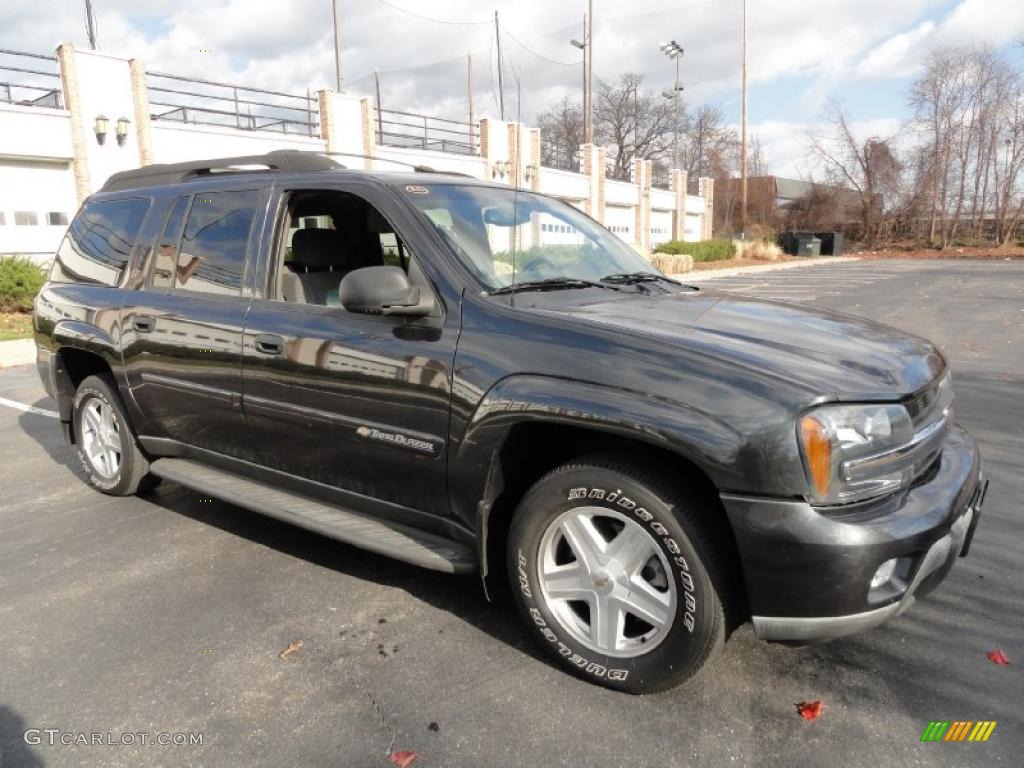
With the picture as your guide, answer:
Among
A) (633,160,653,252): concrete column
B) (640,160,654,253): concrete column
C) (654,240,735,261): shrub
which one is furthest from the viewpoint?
(640,160,654,253): concrete column

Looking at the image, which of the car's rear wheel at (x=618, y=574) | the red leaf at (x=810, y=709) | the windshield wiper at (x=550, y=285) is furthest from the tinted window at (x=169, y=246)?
the red leaf at (x=810, y=709)

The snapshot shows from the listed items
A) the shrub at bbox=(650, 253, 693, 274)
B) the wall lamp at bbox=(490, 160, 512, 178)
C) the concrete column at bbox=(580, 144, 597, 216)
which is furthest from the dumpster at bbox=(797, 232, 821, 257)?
the wall lamp at bbox=(490, 160, 512, 178)

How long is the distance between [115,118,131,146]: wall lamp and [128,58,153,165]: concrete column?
1.48 ft

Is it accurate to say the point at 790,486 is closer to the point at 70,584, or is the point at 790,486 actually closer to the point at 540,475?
the point at 540,475

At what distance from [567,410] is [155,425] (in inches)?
111

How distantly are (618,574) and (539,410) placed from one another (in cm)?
64

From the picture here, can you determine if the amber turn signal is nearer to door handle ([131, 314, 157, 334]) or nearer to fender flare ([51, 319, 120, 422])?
door handle ([131, 314, 157, 334])

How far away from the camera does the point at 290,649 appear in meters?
3.06

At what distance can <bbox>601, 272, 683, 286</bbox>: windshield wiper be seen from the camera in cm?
361

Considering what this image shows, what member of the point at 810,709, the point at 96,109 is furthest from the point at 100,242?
the point at 96,109

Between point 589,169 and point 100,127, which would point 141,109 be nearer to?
point 100,127

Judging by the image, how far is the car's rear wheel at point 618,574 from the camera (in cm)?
247

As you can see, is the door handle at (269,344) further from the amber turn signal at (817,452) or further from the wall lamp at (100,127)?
the wall lamp at (100,127)

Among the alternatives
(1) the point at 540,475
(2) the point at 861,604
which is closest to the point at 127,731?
(1) the point at 540,475
